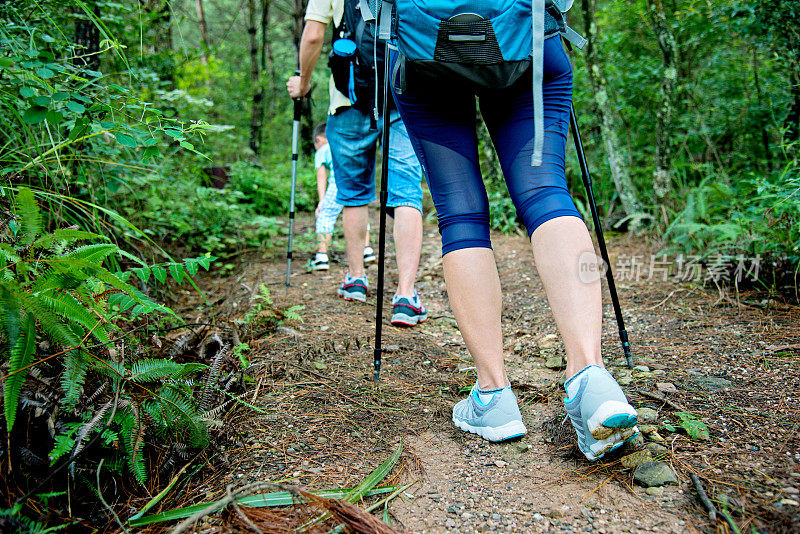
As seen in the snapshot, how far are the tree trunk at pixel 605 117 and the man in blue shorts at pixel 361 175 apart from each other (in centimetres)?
269

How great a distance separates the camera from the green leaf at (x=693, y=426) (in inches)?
67.3

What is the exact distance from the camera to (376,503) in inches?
59.7

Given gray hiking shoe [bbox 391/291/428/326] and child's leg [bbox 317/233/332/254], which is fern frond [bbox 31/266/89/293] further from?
child's leg [bbox 317/233/332/254]

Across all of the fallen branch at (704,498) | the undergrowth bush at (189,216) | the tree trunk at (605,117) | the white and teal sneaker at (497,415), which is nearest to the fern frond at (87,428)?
the white and teal sneaker at (497,415)

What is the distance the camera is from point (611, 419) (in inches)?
58.9

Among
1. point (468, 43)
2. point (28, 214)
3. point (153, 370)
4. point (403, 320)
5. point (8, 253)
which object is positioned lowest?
point (403, 320)

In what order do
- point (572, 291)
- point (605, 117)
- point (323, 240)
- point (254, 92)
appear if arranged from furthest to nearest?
point (254, 92)
point (605, 117)
point (323, 240)
point (572, 291)

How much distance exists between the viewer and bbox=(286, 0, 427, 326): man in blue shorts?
3201 mm

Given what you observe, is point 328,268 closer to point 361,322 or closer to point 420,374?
point 361,322

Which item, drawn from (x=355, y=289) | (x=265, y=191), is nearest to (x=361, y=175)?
(x=355, y=289)

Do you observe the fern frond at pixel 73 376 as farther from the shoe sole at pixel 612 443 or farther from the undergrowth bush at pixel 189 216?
the undergrowth bush at pixel 189 216

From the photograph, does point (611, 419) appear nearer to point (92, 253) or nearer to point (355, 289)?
point (92, 253)

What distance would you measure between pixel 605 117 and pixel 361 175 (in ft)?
9.52

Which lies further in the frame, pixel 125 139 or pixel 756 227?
pixel 756 227
